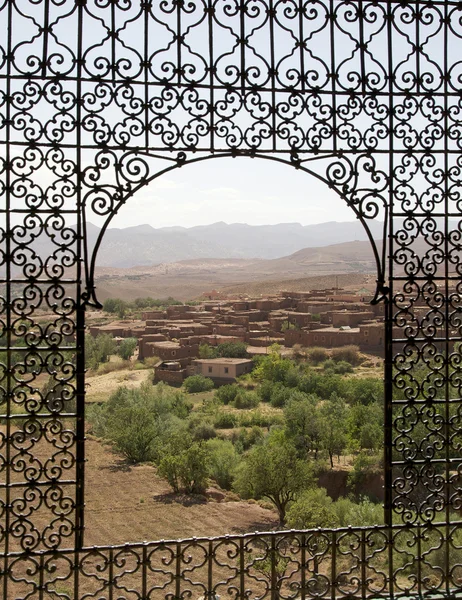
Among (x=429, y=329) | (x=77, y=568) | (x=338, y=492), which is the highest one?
(x=429, y=329)

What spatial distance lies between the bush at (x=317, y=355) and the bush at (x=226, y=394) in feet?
18.0

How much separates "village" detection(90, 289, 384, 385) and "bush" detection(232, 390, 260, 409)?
321cm

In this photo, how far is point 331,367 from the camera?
27828 millimetres

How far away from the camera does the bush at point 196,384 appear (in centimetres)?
2617

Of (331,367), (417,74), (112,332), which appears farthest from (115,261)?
(417,74)

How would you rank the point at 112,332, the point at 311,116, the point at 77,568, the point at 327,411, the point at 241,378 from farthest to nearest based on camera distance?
the point at 112,332 < the point at 241,378 < the point at 327,411 < the point at 311,116 < the point at 77,568

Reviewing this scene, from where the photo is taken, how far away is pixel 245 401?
23.8 m

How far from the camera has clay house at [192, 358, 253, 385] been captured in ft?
89.8

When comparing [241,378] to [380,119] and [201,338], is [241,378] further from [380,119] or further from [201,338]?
[380,119]

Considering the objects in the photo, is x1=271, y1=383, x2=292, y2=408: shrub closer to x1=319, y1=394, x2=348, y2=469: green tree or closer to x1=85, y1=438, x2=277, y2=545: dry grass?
x1=319, y1=394, x2=348, y2=469: green tree

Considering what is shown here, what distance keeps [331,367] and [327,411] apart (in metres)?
8.39

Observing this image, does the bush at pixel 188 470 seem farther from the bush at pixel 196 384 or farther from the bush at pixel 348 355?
the bush at pixel 348 355

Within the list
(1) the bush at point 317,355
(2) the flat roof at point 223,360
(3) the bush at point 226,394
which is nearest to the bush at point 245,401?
(3) the bush at point 226,394

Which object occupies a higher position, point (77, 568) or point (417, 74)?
point (417, 74)
